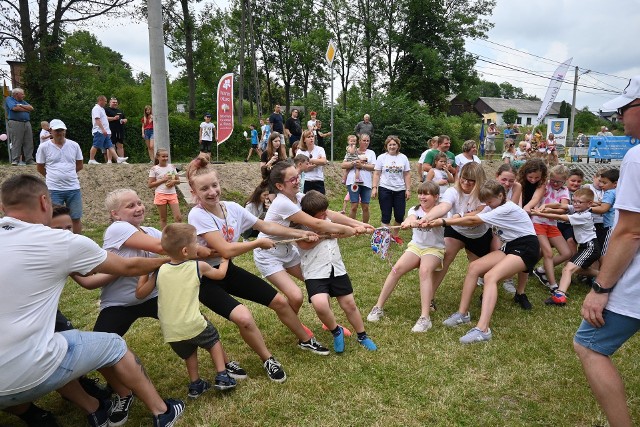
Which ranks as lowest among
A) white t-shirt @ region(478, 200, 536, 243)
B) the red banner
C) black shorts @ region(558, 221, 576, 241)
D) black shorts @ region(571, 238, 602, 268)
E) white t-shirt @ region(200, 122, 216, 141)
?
black shorts @ region(571, 238, 602, 268)

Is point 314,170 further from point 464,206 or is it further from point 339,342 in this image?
point 339,342

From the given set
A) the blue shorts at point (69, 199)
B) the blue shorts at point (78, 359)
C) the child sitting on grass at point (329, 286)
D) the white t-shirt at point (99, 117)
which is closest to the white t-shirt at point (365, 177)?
the child sitting on grass at point (329, 286)

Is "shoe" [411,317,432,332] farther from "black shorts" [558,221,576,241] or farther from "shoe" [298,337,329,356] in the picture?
"black shorts" [558,221,576,241]

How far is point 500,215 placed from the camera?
4.77m

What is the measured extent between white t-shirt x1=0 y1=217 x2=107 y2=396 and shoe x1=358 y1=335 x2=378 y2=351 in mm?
2621

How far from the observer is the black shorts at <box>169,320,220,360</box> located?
3330 millimetres

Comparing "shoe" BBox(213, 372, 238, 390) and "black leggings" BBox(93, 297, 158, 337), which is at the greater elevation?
"black leggings" BBox(93, 297, 158, 337)

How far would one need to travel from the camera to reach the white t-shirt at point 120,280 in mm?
3346

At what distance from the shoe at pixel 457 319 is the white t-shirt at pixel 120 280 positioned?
3145 mm

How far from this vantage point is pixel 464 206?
5188mm

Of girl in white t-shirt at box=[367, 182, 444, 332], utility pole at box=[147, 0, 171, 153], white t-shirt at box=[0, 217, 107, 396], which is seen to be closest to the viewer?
white t-shirt at box=[0, 217, 107, 396]


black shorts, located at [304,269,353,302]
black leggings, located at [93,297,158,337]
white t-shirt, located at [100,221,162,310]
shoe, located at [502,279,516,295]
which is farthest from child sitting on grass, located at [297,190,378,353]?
shoe, located at [502,279,516,295]

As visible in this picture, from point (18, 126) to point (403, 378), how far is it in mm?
12314

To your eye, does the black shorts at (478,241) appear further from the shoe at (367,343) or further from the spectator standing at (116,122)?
the spectator standing at (116,122)
